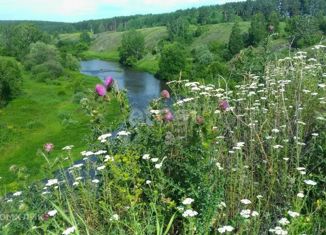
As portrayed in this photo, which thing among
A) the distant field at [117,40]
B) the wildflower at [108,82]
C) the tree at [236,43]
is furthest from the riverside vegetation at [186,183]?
the distant field at [117,40]

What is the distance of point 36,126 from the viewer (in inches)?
1655

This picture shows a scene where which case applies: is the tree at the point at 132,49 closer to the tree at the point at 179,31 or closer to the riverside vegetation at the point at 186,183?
the tree at the point at 179,31

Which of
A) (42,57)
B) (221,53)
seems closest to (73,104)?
(42,57)

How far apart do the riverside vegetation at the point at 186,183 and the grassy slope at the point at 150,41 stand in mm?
77274

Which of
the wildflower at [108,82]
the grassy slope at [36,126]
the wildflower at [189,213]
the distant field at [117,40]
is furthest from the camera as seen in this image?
the distant field at [117,40]

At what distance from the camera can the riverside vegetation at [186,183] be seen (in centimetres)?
419

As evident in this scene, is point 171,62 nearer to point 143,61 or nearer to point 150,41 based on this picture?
point 143,61

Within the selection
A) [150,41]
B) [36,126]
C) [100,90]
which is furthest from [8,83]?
[150,41]

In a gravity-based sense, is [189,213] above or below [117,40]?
above

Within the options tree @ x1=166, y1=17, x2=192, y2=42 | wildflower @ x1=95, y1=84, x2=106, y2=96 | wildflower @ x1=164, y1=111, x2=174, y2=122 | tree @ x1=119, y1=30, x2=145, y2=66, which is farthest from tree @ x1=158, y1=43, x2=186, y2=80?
wildflower @ x1=164, y1=111, x2=174, y2=122

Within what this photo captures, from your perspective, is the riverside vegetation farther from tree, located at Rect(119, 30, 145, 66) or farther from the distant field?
the distant field

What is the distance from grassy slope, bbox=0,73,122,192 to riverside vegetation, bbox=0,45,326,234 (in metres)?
18.7

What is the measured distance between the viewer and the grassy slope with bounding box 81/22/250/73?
315 feet

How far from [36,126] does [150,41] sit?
90976 mm
